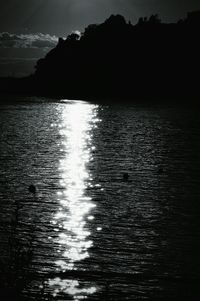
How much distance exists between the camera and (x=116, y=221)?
26.2 meters

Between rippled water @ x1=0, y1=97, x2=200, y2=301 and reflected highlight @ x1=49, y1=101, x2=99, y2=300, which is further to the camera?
reflected highlight @ x1=49, y1=101, x2=99, y2=300

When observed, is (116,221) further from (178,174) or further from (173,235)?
(178,174)

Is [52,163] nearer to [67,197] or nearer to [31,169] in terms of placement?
[31,169]

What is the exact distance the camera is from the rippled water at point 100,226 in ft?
56.0

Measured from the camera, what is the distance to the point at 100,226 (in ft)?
82.6

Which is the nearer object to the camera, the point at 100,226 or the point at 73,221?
the point at 100,226

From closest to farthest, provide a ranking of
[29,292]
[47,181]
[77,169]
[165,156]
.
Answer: [29,292] → [47,181] → [77,169] → [165,156]

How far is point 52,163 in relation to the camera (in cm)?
4828

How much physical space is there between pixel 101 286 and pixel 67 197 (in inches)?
600

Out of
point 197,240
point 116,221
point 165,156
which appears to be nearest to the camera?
point 197,240

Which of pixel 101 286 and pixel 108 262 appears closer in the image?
pixel 101 286

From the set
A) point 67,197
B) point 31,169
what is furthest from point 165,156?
point 67,197

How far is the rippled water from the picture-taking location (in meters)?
17.1

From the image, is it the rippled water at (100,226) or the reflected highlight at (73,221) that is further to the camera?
the reflected highlight at (73,221)
